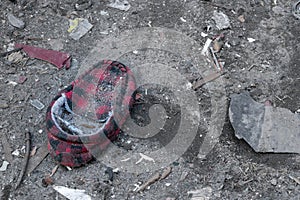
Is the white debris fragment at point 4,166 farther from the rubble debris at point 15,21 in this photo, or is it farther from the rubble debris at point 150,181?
the rubble debris at point 15,21

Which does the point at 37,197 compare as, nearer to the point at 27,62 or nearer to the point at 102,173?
the point at 102,173

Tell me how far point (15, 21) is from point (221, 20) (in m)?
2.10

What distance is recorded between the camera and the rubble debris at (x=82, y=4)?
16.5ft

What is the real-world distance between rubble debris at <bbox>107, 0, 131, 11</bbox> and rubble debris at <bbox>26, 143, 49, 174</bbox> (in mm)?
1766

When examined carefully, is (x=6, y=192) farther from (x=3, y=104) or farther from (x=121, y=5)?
(x=121, y=5)

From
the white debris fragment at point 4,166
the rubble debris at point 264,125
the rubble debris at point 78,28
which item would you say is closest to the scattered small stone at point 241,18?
the rubble debris at point 264,125

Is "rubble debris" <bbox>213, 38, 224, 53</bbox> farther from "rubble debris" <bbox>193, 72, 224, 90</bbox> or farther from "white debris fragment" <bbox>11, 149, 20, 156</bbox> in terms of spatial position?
"white debris fragment" <bbox>11, 149, 20, 156</bbox>

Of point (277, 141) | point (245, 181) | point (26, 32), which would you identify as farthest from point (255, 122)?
point (26, 32)

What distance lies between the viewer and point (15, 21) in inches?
193

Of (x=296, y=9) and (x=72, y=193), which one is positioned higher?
(x=296, y=9)

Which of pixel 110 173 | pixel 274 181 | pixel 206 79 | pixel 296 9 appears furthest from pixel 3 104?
pixel 296 9

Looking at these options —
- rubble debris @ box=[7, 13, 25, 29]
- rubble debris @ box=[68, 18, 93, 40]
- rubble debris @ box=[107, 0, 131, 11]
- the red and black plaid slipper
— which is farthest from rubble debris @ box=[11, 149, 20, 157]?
rubble debris @ box=[107, 0, 131, 11]

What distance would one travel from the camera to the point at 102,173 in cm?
380

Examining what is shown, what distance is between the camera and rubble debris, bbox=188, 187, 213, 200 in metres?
3.66
